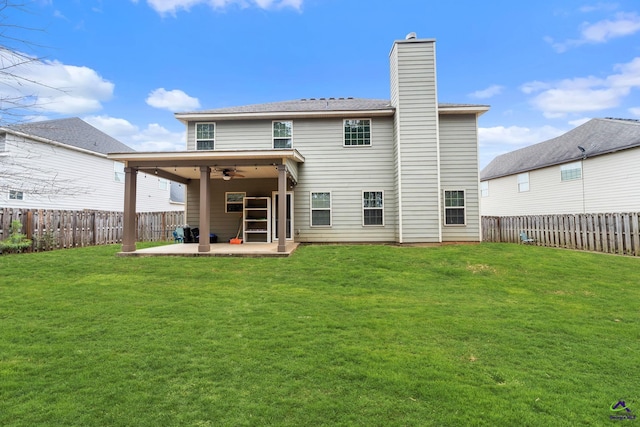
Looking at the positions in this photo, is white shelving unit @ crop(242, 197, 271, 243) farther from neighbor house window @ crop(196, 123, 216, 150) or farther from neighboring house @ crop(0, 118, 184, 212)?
neighboring house @ crop(0, 118, 184, 212)

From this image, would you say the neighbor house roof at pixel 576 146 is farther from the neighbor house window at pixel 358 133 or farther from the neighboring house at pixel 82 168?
the neighboring house at pixel 82 168

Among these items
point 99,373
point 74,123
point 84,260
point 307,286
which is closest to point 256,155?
point 307,286

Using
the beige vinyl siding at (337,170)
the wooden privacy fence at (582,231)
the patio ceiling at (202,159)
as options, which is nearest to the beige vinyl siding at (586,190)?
the wooden privacy fence at (582,231)

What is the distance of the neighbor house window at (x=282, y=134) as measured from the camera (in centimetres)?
1277

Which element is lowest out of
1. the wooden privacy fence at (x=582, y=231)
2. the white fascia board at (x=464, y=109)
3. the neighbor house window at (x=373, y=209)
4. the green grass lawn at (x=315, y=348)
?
the green grass lawn at (x=315, y=348)

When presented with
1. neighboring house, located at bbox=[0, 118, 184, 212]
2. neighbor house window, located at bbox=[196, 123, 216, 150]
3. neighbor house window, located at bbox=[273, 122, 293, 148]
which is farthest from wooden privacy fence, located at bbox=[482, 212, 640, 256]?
neighboring house, located at bbox=[0, 118, 184, 212]

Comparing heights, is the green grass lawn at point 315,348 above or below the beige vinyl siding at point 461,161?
below

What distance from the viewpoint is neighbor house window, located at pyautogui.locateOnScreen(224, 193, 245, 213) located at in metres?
13.3

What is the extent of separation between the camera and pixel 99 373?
311 cm

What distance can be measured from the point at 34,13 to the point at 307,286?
5.68m

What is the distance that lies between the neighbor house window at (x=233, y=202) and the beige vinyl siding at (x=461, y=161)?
8189 millimetres

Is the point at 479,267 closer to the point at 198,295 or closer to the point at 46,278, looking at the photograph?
the point at 198,295

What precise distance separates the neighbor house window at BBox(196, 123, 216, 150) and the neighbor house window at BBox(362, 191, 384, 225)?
6.54 m

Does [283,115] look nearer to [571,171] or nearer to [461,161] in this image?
[461,161]
